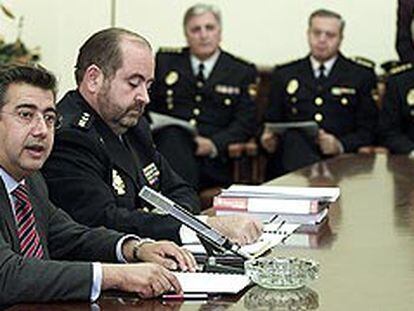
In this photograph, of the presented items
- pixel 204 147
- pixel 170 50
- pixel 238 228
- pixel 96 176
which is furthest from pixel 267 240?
pixel 170 50

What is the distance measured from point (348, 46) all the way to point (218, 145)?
1.53 metres

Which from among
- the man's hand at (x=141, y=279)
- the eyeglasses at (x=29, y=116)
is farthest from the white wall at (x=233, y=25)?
the man's hand at (x=141, y=279)

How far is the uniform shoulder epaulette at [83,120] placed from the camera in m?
3.38

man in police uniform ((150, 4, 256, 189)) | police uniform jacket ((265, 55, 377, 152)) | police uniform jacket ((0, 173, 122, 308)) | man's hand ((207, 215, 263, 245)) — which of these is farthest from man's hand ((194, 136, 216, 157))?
police uniform jacket ((0, 173, 122, 308))

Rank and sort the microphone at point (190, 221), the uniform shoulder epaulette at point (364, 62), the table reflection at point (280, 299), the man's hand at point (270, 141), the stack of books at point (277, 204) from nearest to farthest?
the table reflection at point (280, 299) → the microphone at point (190, 221) → the stack of books at point (277, 204) → the man's hand at point (270, 141) → the uniform shoulder epaulette at point (364, 62)

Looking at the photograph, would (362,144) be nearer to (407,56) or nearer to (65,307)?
(407,56)

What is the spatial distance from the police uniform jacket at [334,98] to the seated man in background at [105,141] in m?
3.50

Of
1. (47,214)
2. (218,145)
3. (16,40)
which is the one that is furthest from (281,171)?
(47,214)

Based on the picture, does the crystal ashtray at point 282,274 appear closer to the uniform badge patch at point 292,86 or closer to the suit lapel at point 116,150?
the suit lapel at point 116,150

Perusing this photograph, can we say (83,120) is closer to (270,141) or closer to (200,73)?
(270,141)

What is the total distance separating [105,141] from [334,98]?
12.4ft

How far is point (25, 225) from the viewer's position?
2.66 meters

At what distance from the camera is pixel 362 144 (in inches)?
268

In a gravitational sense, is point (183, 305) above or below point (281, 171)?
above
